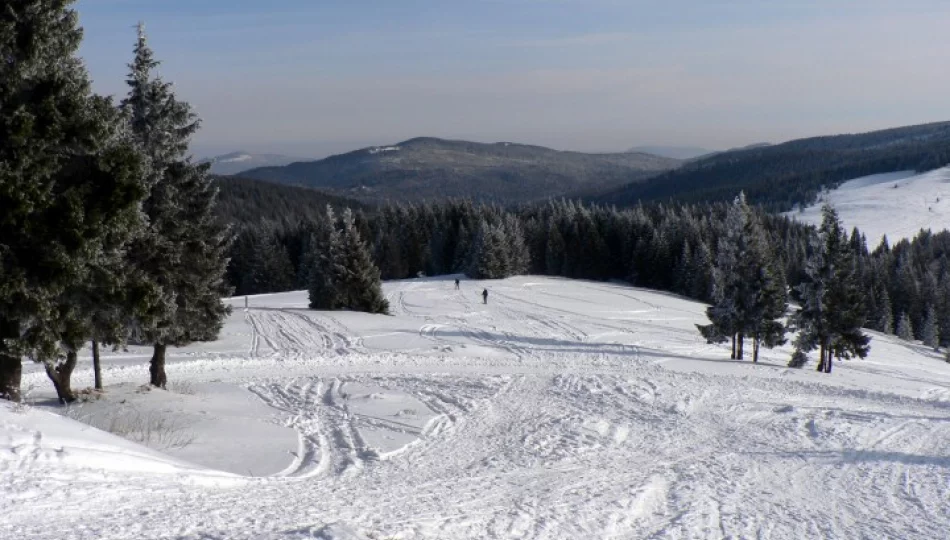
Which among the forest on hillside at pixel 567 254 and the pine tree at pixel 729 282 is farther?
the forest on hillside at pixel 567 254

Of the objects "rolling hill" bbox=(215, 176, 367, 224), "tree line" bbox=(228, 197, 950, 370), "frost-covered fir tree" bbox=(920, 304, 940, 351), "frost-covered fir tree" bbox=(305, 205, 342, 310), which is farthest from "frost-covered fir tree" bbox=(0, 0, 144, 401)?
"rolling hill" bbox=(215, 176, 367, 224)

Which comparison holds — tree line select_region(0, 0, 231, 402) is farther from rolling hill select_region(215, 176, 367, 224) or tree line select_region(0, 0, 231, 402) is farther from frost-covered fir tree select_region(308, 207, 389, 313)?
rolling hill select_region(215, 176, 367, 224)

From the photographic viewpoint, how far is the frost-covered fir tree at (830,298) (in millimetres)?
34219

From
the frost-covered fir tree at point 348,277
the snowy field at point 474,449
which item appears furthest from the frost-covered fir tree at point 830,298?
the frost-covered fir tree at point 348,277

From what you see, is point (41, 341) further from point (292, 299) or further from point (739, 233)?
point (292, 299)

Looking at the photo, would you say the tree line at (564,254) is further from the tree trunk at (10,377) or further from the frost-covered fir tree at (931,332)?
the tree trunk at (10,377)

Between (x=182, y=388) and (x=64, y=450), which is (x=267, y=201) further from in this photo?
(x=64, y=450)

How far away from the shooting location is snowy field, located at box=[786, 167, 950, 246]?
153125 mm

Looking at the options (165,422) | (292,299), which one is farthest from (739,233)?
(292,299)

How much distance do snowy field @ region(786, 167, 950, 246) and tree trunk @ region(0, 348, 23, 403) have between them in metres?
154

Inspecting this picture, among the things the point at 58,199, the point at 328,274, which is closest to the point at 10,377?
the point at 58,199

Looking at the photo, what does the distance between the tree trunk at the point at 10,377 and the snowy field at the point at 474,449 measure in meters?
1.38

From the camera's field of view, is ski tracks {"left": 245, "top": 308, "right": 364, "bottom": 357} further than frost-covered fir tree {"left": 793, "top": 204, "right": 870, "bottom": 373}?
No

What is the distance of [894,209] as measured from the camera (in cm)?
17088
